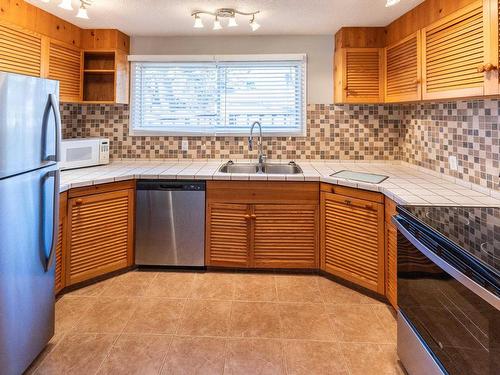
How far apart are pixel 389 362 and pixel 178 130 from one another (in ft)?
8.76

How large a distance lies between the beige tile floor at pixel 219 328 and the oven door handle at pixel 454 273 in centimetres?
74

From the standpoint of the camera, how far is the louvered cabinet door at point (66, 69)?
110 inches

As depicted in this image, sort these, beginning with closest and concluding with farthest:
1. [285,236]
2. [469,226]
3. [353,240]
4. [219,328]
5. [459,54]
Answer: [469,226], [459,54], [219,328], [353,240], [285,236]

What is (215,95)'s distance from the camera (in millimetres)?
3408

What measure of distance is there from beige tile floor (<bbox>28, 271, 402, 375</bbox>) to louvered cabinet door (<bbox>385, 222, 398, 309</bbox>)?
0.42 feet

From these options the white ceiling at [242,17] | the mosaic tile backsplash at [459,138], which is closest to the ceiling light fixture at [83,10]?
the white ceiling at [242,17]

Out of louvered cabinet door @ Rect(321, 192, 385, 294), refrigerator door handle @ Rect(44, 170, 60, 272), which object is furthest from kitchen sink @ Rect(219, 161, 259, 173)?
refrigerator door handle @ Rect(44, 170, 60, 272)

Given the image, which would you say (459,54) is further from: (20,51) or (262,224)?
(20,51)

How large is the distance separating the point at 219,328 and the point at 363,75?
7.85 feet

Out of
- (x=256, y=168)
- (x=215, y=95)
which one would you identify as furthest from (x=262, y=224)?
(x=215, y=95)

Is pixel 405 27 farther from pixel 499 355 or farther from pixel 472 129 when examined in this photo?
pixel 499 355

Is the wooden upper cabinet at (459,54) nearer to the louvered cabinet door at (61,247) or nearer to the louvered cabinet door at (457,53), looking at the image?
the louvered cabinet door at (457,53)

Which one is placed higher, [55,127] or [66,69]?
[66,69]

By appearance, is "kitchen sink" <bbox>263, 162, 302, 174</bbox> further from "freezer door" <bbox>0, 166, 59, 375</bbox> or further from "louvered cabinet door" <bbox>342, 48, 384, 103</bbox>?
"freezer door" <bbox>0, 166, 59, 375</bbox>
